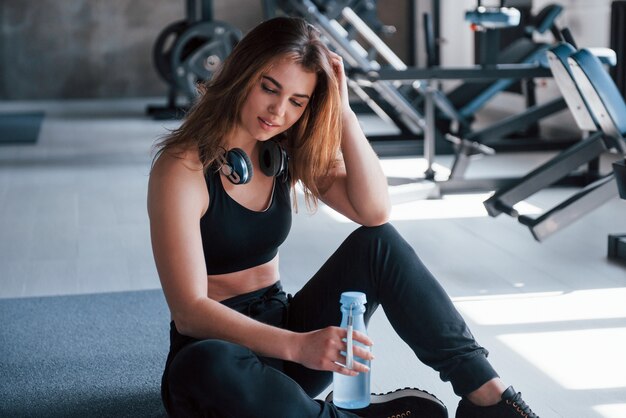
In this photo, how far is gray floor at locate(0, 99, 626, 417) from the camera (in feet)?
7.80

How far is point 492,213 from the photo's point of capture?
13.1ft

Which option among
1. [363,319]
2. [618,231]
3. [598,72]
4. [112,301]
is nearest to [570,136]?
[618,231]

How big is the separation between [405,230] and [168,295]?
2491 millimetres

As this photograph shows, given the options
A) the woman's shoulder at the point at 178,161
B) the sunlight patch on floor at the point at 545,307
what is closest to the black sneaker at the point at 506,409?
the woman's shoulder at the point at 178,161

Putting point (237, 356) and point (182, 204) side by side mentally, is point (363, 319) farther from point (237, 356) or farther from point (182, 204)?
point (182, 204)

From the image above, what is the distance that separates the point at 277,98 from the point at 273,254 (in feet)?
1.18

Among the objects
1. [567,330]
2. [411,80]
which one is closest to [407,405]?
[567,330]

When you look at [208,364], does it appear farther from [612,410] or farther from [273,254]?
[612,410]

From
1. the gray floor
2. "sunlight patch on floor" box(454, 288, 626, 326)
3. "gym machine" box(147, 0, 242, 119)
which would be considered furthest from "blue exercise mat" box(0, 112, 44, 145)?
"sunlight patch on floor" box(454, 288, 626, 326)

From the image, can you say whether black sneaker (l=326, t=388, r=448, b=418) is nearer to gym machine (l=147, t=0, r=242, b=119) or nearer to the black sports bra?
the black sports bra

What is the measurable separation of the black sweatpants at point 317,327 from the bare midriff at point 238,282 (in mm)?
13

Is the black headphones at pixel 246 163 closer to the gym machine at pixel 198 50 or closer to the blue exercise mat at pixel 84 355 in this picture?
the blue exercise mat at pixel 84 355

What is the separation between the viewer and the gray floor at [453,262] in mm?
2379

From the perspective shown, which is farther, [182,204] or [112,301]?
[112,301]
